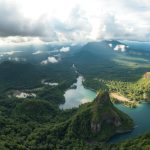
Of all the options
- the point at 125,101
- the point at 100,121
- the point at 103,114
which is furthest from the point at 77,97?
the point at 100,121

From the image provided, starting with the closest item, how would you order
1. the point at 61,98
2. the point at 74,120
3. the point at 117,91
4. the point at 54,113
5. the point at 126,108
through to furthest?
1. the point at 74,120
2. the point at 54,113
3. the point at 126,108
4. the point at 61,98
5. the point at 117,91

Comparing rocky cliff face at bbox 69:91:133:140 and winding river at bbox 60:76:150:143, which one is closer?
rocky cliff face at bbox 69:91:133:140

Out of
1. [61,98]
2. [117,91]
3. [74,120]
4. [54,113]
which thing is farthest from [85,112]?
[117,91]

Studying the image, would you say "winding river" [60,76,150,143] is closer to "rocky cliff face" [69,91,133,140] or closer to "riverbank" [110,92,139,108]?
"riverbank" [110,92,139,108]

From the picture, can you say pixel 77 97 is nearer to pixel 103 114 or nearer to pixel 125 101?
pixel 125 101

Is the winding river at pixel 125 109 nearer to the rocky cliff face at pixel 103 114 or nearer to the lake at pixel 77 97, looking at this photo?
the lake at pixel 77 97

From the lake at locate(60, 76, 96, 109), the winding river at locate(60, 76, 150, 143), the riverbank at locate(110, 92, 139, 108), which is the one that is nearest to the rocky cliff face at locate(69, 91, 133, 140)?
the winding river at locate(60, 76, 150, 143)

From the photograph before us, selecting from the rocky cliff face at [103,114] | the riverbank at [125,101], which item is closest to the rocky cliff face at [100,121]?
the rocky cliff face at [103,114]

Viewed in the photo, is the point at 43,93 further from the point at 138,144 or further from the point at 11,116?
the point at 138,144
